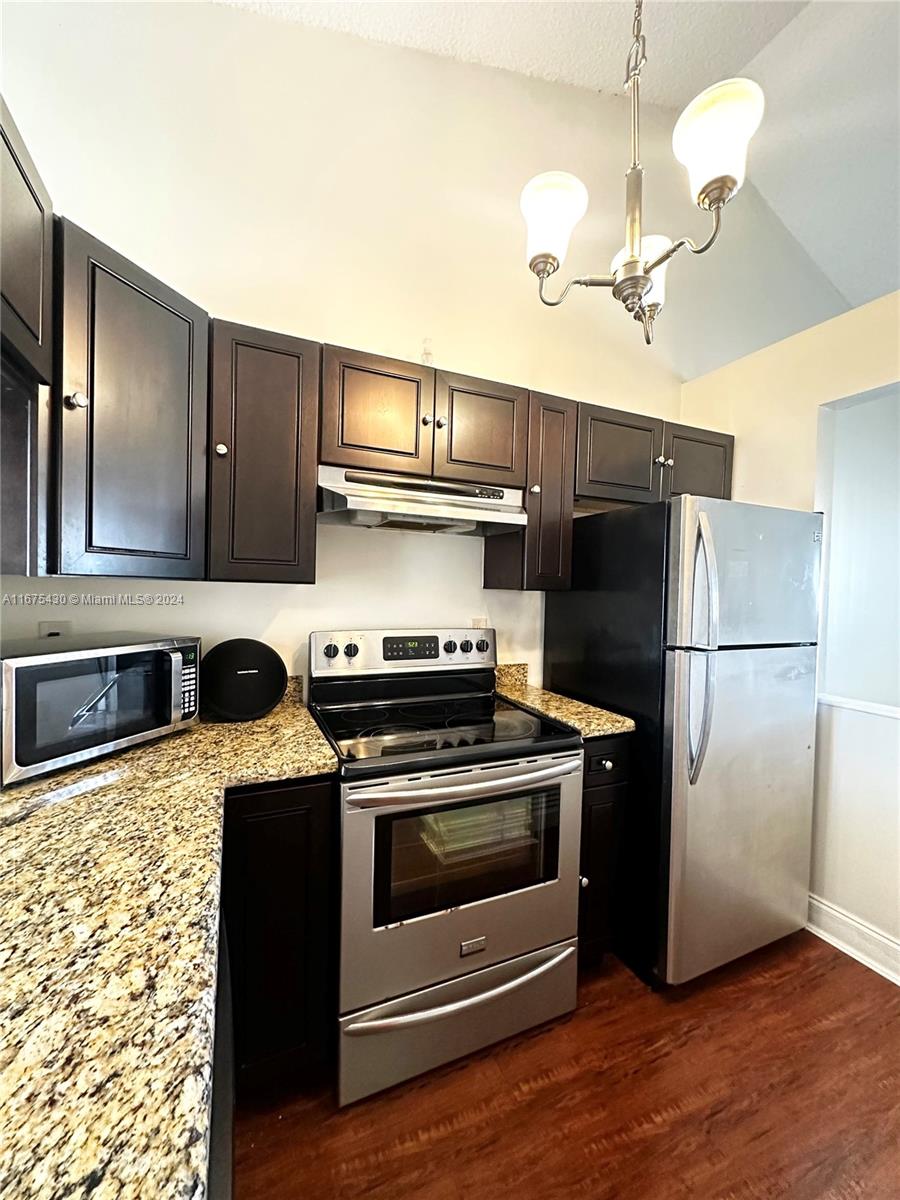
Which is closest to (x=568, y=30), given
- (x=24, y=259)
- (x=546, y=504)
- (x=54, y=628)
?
(x=546, y=504)

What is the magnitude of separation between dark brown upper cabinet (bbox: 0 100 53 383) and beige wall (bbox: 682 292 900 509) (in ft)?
8.74

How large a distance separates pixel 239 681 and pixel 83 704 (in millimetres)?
478

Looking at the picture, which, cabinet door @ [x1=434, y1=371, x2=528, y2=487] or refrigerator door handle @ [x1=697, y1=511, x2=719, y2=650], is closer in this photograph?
refrigerator door handle @ [x1=697, y1=511, x2=719, y2=650]

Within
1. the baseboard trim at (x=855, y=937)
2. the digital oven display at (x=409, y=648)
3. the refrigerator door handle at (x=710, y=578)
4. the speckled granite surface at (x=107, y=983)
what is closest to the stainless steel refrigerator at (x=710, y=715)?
the refrigerator door handle at (x=710, y=578)

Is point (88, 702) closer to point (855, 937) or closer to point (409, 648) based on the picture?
point (409, 648)

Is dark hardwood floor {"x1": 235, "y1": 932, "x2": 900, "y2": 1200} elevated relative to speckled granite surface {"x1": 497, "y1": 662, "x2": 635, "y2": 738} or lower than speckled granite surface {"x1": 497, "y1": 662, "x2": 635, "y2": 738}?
lower

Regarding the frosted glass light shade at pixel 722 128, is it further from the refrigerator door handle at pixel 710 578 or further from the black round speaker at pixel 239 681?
the black round speaker at pixel 239 681

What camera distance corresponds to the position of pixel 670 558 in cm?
169

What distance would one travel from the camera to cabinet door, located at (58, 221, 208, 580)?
45.1 inches

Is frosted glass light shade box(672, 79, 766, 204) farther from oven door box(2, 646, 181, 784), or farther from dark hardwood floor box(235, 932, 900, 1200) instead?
dark hardwood floor box(235, 932, 900, 1200)

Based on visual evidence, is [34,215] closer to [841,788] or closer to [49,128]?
[49,128]

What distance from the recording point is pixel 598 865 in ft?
5.83

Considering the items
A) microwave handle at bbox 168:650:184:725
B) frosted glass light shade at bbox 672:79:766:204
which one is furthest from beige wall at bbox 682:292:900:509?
microwave handle at bbox 168:650:184:725

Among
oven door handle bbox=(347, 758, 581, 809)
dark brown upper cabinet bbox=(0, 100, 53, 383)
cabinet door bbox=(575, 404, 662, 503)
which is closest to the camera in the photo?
dark brown upper cabinet bbox=(0, 100, 53, 383)
